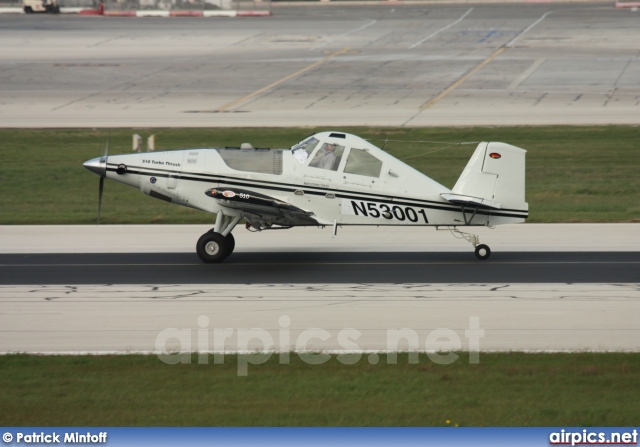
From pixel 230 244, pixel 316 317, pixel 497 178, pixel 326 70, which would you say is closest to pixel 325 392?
pixel 316 317

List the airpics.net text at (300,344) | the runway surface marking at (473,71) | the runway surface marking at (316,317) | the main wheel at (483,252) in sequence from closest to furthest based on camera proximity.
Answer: the airpics.net text at (300,344) < the runway surface marking at (316,317) < the main wheel at (483,252) < the runway surface marking at (473,71)

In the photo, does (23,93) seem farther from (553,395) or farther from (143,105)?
(553,395)

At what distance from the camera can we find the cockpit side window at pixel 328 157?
18.6 metres

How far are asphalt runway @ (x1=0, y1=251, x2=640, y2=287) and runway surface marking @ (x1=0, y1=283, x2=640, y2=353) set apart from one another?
1.65 feet

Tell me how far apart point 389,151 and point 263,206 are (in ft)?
50.2

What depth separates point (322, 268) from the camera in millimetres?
18656

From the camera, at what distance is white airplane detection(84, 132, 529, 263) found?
730 inches

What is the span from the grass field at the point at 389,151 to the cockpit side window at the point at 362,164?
521 cm

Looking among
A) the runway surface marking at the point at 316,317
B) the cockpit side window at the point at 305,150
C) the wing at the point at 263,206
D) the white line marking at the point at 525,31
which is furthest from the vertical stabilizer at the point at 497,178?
the white line marking at the point at 525,31

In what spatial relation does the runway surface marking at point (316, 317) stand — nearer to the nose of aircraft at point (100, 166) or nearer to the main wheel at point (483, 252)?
the main wheel at point (483, 252)

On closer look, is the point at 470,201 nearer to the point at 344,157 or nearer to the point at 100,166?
the point at 344,157

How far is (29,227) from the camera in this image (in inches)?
923

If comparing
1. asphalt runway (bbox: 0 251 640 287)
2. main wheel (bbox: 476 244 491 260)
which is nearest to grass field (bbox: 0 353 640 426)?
asphalt runway (bbox: 0 251 640 287)

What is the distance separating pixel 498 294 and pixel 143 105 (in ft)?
92.4
